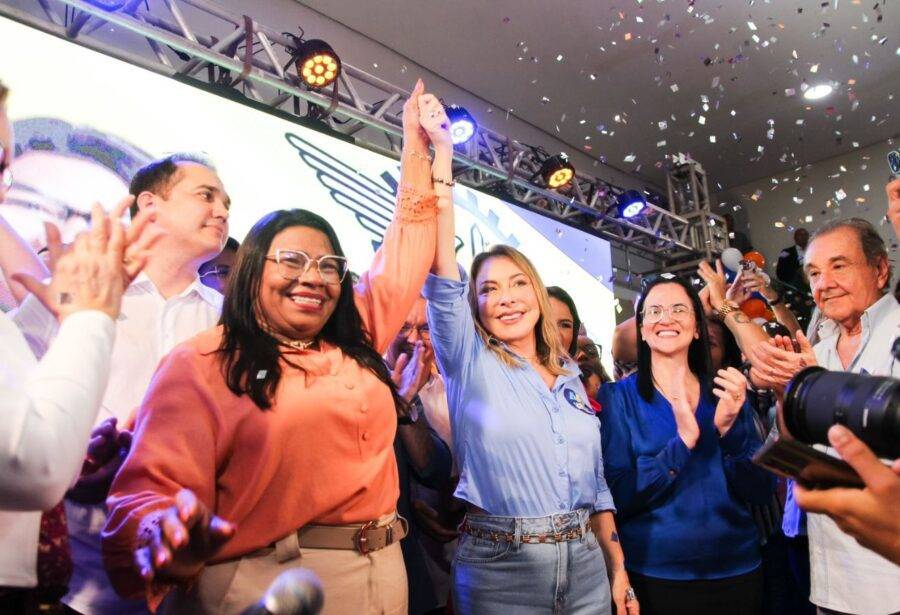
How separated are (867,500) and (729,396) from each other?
3.80 feet

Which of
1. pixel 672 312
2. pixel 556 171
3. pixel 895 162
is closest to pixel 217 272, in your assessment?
pixel 672 312

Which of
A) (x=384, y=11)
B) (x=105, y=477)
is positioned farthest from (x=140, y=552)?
(x=384, y=11)

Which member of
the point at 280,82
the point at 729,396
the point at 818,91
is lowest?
the point at 729,396

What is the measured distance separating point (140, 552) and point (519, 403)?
1.16 m

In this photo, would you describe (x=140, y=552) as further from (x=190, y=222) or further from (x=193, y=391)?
(x=190, y=222)

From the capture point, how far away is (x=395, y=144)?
18.1 feet

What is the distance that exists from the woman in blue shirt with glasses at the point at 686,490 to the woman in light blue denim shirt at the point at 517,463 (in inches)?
5.2

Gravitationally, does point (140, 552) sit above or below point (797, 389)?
below

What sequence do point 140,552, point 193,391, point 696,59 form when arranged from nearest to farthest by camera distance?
point 140,552 < point 193,391 < point 696,59

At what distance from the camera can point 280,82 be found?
14.1 feet

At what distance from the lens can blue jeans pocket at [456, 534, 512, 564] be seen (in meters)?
1.76

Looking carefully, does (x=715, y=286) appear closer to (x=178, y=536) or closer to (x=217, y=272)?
(x=217, y=272)

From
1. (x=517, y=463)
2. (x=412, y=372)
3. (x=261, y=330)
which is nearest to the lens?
(x=261, y=330)

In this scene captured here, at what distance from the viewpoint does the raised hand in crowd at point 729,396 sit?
2.03m
